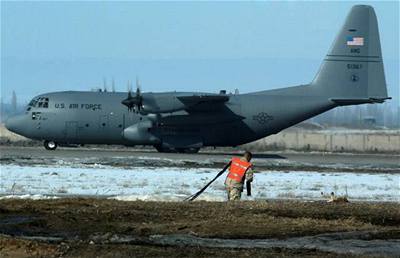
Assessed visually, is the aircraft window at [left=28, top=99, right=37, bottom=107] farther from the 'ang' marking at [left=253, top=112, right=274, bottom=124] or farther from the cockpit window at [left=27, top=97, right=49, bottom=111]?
the 'ang' marking at [left=253, top=112, right=274, bottom=124]

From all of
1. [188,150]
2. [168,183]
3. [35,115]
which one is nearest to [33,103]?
[35,115]

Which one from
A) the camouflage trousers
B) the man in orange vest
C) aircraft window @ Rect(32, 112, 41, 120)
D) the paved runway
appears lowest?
the paved runway

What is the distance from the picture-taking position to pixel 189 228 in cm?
1355

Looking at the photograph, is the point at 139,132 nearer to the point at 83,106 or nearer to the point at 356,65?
the point at 83,106

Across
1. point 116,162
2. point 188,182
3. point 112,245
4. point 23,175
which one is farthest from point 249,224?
point 116,162

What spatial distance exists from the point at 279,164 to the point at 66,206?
69.3ft

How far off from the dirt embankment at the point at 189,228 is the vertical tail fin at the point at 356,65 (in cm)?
2745

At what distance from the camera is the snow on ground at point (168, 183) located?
23.3 meters

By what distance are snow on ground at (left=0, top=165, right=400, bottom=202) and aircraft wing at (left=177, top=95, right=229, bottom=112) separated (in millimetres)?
9115

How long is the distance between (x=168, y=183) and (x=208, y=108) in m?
16.3

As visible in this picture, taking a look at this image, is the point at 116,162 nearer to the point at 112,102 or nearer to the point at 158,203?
the point at 112,102

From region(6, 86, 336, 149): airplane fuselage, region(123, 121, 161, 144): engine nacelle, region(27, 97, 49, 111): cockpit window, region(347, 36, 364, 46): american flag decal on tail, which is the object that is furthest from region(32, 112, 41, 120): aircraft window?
region(347, 36, 364, 46): american flag decal on tail

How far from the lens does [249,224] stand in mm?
14008

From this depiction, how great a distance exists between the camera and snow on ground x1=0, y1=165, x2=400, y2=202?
2331cm
